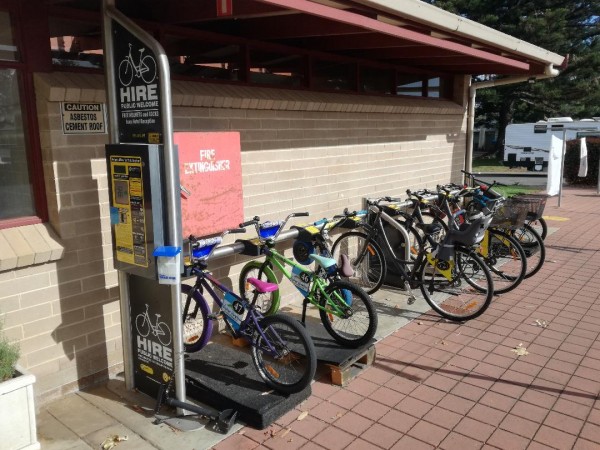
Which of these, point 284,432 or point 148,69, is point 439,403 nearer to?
point 284,432

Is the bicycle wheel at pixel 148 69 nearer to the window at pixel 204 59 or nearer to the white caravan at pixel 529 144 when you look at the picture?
the window at pixel 204 59

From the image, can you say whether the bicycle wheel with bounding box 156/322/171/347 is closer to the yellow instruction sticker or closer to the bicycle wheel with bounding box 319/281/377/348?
the bicycle wheel with bounding box 319/281/377/348

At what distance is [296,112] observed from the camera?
18.3 ft

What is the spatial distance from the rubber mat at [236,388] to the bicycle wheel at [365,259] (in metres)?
2.18

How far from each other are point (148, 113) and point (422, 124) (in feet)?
17.9

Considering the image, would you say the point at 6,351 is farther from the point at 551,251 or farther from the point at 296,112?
the point at 551,251

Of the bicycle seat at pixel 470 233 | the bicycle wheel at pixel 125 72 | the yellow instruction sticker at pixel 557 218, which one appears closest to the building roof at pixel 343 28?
the bicycle wheel at pixel 125 72

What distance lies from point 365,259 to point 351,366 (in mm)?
2032

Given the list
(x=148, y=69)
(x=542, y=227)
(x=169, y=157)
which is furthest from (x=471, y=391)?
(x=542, y=227)

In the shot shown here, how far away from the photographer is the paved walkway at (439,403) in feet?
11.1

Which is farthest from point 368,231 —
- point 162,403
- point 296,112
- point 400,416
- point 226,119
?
point 162,403

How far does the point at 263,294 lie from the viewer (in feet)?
15.7

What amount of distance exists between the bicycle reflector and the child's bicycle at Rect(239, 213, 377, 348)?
15.2 inches

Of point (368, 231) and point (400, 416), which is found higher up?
point (368, 231)
